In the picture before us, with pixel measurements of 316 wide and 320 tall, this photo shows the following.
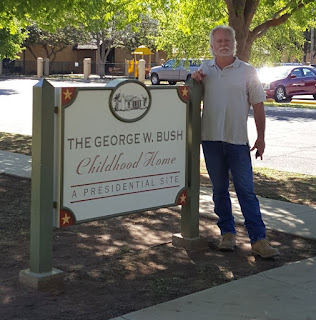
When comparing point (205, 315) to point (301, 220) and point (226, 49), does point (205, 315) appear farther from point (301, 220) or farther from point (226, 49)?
point (301, 220)

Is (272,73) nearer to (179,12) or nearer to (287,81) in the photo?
(287,81)

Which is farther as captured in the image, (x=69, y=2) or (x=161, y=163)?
(x=69, y=2)

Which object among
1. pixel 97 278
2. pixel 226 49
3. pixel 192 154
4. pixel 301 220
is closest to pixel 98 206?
pixel 97 278

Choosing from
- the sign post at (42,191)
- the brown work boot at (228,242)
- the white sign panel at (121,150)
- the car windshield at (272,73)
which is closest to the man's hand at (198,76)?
the white sign panel at (121,150)

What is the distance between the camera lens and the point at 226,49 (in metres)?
6.06

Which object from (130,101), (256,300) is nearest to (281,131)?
(130,101)

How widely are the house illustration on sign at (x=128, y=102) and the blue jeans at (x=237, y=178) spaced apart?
795 millimetres

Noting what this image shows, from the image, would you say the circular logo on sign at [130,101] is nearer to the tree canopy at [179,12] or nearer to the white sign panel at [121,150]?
the white sign panel at [121,150]

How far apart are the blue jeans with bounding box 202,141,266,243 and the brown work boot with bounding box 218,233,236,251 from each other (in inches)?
8.6

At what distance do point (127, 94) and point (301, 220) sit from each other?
2.92 meters

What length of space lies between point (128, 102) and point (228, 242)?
1.65 metres

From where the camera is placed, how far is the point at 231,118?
20.1 feet

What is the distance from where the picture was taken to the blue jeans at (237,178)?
619cm

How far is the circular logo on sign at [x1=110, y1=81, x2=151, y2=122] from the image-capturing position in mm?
5586
